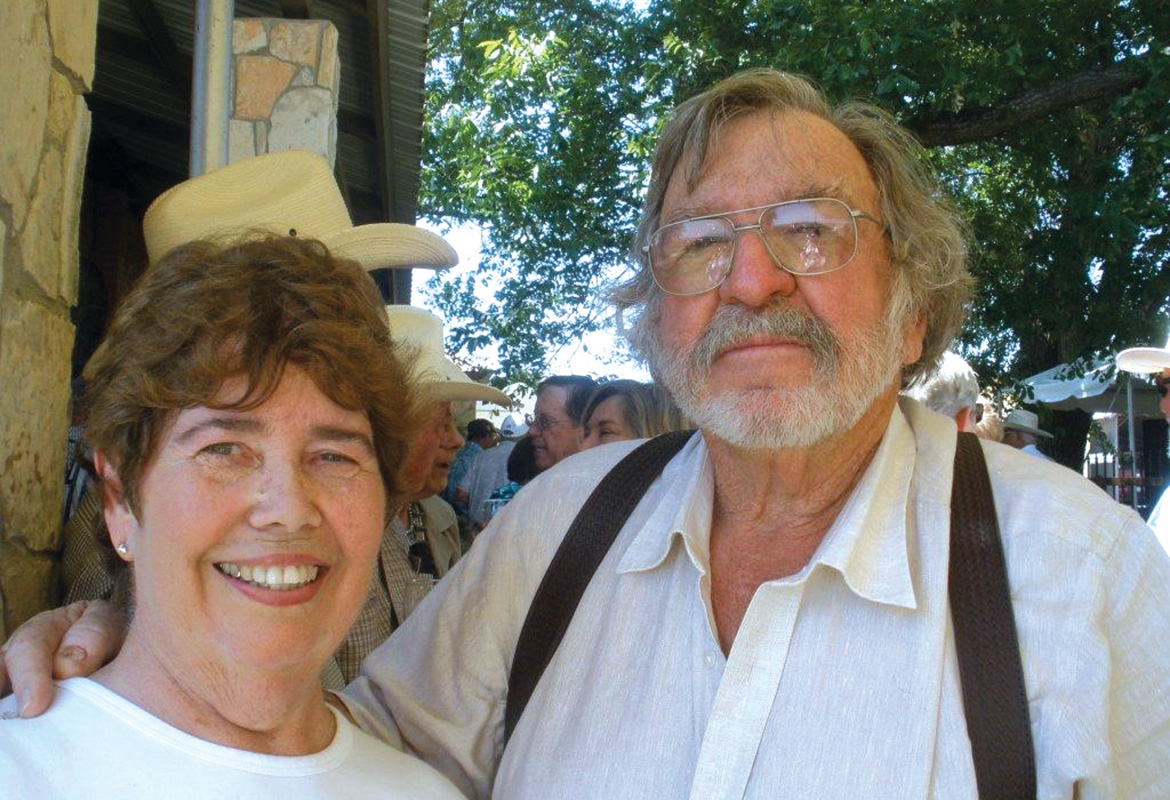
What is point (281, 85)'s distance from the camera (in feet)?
14.4

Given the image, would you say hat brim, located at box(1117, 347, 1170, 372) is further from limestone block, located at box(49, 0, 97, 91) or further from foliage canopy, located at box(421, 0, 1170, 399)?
limestone block, located at box(49, 0, 97, 91)

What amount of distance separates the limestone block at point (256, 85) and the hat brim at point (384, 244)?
200 cm

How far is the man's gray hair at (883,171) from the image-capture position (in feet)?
7.20

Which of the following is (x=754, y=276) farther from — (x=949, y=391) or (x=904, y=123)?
(x=904, y=123)

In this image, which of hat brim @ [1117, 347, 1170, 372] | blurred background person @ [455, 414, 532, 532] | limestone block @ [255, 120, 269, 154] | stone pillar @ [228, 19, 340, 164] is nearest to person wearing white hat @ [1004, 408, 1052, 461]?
hat brim @ [1117, 347, 1170, 372]

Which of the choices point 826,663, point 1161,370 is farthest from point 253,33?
point 1161,370

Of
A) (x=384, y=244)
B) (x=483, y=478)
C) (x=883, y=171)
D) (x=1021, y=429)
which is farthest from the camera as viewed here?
(x=1021, y=429)

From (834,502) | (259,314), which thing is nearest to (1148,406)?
(834,502)

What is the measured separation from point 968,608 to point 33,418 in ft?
5.14

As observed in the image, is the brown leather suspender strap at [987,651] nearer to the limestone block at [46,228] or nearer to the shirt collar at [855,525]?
the shirt collar at [855,525]

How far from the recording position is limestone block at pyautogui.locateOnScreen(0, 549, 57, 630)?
6.23ft

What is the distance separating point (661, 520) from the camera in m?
2.02

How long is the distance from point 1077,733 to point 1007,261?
9.21 meters

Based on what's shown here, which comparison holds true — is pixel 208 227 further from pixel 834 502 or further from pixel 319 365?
pixel 834 502
